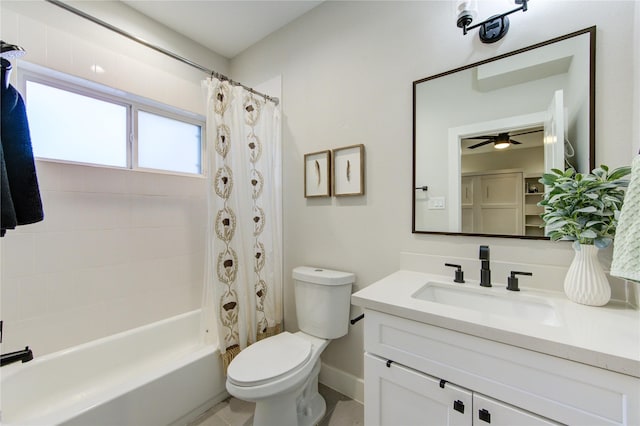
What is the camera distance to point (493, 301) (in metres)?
1.10

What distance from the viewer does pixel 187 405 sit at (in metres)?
1.44

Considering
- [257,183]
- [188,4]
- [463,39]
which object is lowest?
[257,183]

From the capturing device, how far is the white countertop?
64 centimetres

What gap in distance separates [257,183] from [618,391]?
1.77 meters

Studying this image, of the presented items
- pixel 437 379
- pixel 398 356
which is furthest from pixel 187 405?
pixel 437 379

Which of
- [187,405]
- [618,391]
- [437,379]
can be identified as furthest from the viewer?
[187,405]

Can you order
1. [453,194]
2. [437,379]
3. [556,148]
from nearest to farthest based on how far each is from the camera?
1. [437,379]
2. [556,148]
3. [453,194]

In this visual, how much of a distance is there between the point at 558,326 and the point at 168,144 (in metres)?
2.52

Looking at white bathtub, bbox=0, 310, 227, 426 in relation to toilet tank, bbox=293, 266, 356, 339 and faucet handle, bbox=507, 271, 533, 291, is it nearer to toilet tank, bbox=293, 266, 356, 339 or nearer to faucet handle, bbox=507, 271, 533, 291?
toilet tank, bbox=293, 266, 356, 339

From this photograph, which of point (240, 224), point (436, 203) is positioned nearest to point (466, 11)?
point (436, 203)

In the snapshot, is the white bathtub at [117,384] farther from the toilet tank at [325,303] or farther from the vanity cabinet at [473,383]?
the vanity cabinet at [473,383]

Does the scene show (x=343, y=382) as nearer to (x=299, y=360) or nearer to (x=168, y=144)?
(x=299, y=360)

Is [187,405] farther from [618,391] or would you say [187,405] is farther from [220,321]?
[618,391]

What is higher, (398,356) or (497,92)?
(497,92)
